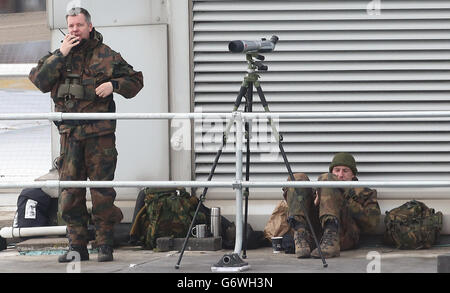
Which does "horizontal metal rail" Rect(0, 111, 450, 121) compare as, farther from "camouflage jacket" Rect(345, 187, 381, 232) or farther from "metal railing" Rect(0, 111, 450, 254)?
"camouflage jacket" Rect(345, 187, 381, 232)

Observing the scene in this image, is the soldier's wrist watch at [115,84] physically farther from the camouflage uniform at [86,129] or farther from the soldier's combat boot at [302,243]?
the soldier's combat boot at [302,243]

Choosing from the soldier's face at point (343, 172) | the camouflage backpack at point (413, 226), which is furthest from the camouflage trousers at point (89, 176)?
the camouflage backpack at point (413, 226)

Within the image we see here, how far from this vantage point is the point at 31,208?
34.0 ft

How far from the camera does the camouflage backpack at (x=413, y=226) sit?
941 centimetres

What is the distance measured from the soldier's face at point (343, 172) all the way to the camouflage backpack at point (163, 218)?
4.12 feet

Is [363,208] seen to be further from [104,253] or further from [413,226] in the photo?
[104,253]

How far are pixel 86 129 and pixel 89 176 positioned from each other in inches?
15.1

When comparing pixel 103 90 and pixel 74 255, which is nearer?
pixel 103 90

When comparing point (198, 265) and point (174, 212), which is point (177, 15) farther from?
point (198, 265)

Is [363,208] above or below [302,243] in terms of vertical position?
above

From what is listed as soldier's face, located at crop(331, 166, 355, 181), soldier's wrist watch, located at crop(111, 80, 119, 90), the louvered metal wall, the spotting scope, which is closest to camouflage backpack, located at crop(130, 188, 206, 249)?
the louvered metal wall

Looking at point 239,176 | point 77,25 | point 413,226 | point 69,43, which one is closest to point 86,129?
point 69,43

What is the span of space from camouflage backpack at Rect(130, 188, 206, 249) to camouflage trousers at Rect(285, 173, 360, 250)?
44.0 inches

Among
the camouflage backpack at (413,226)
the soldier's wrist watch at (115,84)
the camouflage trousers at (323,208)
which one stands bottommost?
the camouflage backpack at (413,226)
